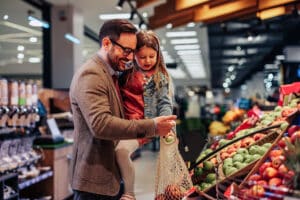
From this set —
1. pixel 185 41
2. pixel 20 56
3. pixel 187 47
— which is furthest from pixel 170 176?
pixel 187 47

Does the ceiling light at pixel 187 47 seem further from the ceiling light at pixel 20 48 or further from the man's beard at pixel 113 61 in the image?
Answer: the man's beard at pixel 113 61

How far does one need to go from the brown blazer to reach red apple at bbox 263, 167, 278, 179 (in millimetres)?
537

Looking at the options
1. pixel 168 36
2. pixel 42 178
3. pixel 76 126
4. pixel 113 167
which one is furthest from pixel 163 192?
pixel 168 36

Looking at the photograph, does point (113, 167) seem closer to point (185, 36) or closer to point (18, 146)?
point (18, 146)

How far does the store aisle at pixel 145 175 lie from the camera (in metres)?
7.20

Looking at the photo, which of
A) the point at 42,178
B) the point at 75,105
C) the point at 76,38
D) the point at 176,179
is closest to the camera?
the point at 75,105

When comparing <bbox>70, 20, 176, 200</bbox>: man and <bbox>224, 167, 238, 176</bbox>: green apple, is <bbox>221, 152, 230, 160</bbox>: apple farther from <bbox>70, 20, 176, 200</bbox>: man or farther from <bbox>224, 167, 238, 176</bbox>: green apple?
<bbox>70, 20, 176, 200</bbox>: man

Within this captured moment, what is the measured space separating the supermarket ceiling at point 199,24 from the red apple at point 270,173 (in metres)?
3.09

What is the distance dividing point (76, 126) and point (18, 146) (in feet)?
10.4

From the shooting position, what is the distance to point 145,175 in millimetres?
9406

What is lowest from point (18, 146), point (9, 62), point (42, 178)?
point (42, 178)

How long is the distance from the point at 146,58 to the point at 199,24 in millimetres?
10572

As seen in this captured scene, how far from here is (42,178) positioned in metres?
5.72

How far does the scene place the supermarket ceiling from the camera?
5.55m
